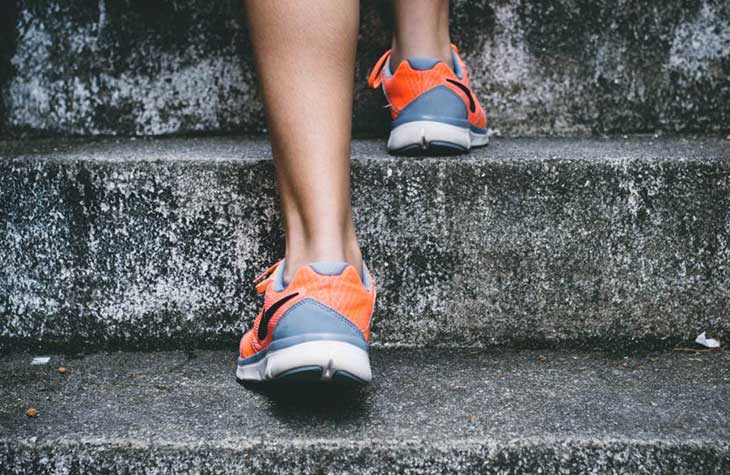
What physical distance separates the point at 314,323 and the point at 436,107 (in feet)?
1.58

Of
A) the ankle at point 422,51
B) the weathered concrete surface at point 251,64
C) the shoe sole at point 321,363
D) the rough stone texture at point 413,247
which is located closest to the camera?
the shoe sole at point 321,363

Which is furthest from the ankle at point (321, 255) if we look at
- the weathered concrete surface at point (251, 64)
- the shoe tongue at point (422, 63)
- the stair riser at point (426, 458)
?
the weathered concrete surface at point (251, 64)

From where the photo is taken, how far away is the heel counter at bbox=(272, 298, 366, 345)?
2.67ft

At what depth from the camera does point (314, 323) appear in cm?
81

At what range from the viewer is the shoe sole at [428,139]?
1.09 m

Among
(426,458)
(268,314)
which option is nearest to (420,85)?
(268,314)

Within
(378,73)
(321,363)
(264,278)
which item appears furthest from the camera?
(378,73)

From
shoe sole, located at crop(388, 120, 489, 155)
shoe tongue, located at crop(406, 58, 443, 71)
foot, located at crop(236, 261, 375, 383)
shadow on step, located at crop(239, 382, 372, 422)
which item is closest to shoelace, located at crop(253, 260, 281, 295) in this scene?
foot, located at crop(236, 261, 375, 383)

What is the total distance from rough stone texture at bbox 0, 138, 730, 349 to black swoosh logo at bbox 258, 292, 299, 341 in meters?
0.20

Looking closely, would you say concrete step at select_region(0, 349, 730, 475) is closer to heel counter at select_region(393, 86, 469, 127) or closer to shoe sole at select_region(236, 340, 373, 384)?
shoe sole at select_region(236, 340, 373, 384)

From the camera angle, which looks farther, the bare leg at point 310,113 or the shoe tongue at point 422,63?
the shoe tongue at point 422,63

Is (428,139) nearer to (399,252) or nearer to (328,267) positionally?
(399,252)

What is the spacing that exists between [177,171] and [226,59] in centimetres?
37

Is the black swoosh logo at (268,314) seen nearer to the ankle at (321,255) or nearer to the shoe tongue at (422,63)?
the ankle at (321,255)
